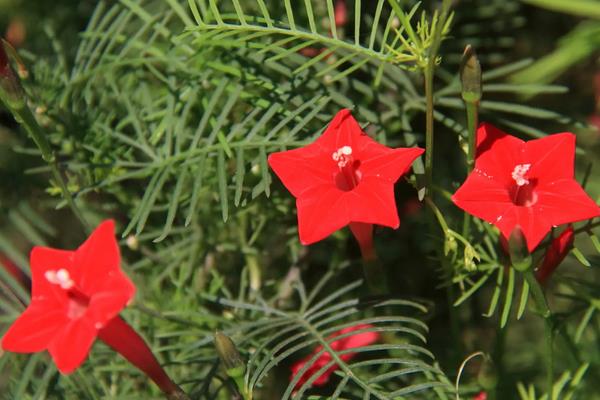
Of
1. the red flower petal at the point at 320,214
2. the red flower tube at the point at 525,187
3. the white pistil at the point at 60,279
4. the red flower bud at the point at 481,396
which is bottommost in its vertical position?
the red flower bud at the point at 481,396

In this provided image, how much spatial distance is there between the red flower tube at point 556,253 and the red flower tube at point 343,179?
0.15 metres

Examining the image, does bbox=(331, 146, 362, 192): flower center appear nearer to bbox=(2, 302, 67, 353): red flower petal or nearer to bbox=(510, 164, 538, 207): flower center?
bbox=(510, 164, 538, 207): flower center

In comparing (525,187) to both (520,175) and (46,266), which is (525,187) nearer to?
(520,175)

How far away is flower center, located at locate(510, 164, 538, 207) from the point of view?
746mm

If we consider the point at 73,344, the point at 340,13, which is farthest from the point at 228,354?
the point at 340,13

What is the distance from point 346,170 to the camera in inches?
30.7

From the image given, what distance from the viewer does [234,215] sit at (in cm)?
98

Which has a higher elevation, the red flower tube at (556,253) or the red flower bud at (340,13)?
the red flower bud at (340,13)

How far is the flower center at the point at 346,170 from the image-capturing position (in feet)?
2.46

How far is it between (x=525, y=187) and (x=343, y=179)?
0.16m

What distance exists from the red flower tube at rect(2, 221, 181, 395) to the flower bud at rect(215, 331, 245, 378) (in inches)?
2.8

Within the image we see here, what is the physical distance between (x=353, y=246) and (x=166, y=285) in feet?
0.79

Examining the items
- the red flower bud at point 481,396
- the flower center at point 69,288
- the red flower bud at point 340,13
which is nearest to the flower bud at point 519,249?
the red flower bud at point 481,396

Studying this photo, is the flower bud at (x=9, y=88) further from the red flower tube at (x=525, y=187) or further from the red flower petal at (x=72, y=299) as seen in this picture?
the red flower tube at (x=525, y=187)
